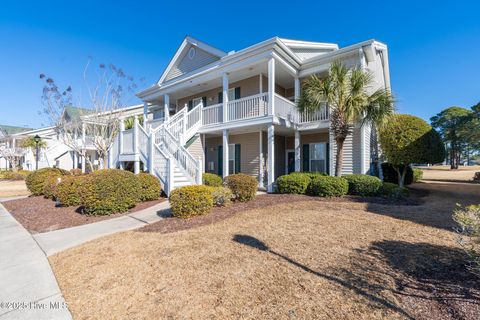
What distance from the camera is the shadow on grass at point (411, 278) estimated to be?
2799 mm

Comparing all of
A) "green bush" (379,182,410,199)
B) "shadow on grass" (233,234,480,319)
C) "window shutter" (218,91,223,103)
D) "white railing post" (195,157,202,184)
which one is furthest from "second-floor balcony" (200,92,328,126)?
"shadow on grass" (233,234,480,319)

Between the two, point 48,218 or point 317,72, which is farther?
point 317,72

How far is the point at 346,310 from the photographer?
2.78 metres

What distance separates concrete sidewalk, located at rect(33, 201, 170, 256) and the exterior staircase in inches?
73.3

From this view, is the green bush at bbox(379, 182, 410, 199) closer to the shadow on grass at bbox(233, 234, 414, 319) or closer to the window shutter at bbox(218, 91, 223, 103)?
the shadow on grass at bbox(233, 234, 414, 319)

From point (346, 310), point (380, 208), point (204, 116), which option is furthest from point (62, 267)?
point (204, 116)

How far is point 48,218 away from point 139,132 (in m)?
5.63

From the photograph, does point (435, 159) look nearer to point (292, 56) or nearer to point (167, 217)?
point (292, 56)

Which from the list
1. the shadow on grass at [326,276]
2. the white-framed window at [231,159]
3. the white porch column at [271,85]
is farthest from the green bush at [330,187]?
the white-framed window at [231,159]

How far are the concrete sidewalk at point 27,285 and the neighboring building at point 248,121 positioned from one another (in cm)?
518

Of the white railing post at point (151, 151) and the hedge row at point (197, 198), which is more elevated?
the white railing post at point (151, 151)

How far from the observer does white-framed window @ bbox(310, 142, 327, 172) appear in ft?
45.4

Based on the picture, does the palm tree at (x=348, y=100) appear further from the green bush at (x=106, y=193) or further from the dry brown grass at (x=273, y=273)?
the green bush at (x=106, y=193)

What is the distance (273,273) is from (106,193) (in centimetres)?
693
